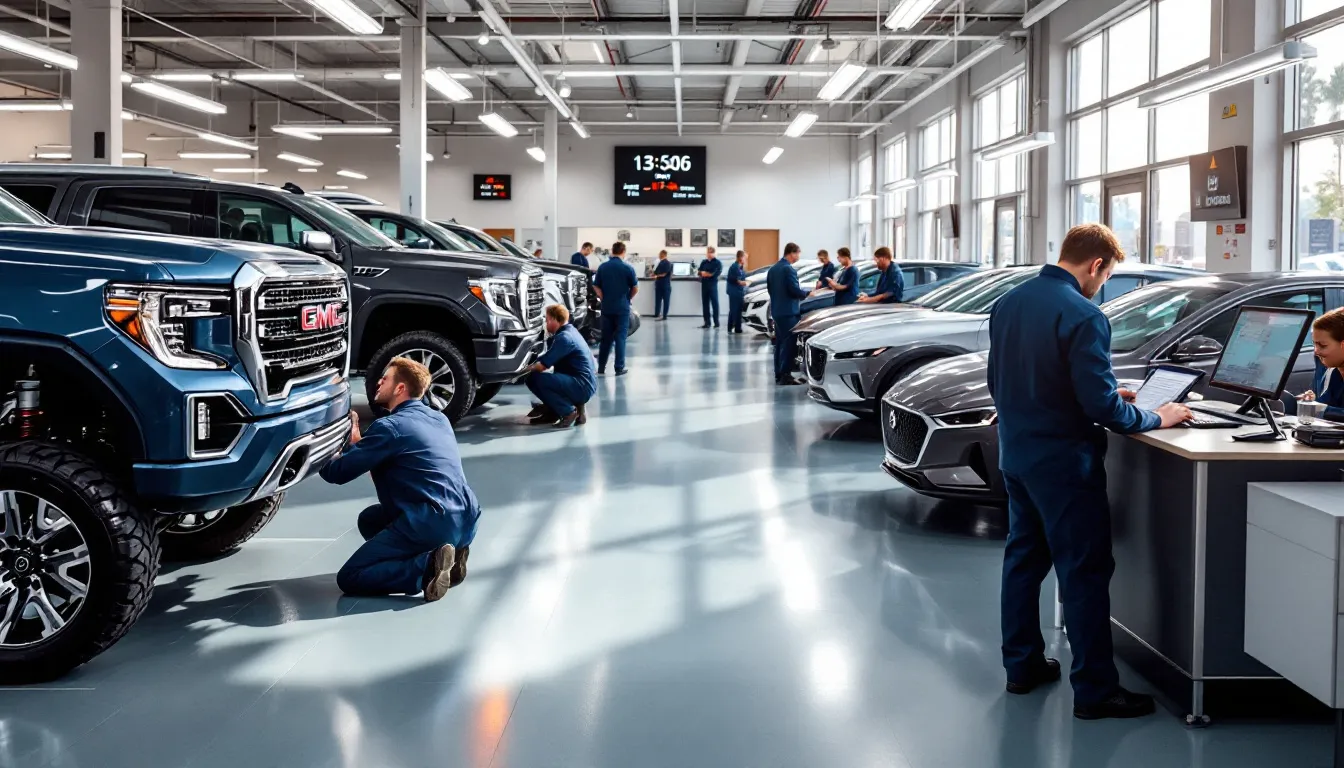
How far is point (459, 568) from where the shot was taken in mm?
5043

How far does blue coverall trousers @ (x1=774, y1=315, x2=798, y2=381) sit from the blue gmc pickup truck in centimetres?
951

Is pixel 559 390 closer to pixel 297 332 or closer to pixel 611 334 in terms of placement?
pixel 611 334

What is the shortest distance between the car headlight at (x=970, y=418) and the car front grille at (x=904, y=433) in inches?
4.1

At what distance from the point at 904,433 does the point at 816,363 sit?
317 cm

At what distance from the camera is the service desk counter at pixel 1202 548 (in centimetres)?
349

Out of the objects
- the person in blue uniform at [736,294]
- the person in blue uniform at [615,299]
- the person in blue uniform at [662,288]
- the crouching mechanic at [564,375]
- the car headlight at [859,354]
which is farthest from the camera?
the person in blue uniform at [662,288]

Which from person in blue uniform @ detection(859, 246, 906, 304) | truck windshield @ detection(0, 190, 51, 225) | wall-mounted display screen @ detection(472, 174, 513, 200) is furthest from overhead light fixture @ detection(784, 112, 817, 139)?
truck windshield @ detection(0, 190, 51, 225)

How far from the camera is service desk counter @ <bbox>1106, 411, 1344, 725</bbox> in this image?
349 centimetres

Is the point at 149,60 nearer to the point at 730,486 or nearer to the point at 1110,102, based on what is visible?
the point at 1110,102

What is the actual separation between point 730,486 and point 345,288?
312 centimetres

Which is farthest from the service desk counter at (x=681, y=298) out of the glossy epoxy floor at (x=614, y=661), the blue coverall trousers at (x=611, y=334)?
the glossy epoxy floor at (x=614, y=661)

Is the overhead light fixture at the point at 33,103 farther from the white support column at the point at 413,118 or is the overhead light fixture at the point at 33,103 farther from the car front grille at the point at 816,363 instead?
the car front grille at the point at 816,363

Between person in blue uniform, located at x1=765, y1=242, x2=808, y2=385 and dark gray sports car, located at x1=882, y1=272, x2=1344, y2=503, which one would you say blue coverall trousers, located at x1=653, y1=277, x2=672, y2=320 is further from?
dark gray sports car, located at x1=882, y1=272, x2=1344, y2=503

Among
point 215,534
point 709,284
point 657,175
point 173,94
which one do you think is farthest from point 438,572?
point 657,175
